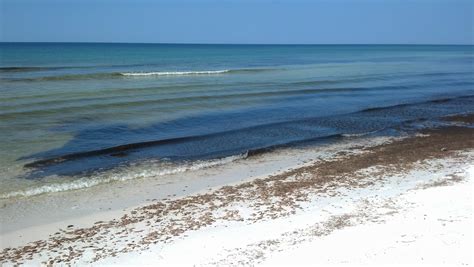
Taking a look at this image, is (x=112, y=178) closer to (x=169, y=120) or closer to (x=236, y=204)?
(x=236, y=204)

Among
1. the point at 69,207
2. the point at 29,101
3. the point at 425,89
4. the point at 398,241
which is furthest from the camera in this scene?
the point at 425,89

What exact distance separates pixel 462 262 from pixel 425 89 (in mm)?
28108

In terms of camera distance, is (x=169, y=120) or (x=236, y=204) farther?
(x=169, y=120)

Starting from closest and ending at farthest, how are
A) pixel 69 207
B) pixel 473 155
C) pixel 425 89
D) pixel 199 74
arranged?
pixel 69 207, pixel 473 155, pixel 425 89, pixel 199 74

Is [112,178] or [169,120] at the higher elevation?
[169,120]

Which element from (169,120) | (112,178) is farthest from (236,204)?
(169,120)

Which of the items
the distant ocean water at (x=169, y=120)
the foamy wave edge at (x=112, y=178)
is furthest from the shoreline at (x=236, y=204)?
the distant ocean water at (x=169, y=120)

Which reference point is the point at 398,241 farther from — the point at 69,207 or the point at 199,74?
the point at 199,74

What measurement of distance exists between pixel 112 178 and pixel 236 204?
3971 millimetres

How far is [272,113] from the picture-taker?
2166 centimetres

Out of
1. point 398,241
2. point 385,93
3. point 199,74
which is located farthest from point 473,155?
point 199,74

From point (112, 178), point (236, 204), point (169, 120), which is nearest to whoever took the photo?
point (236, 204)

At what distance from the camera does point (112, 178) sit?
11.7m

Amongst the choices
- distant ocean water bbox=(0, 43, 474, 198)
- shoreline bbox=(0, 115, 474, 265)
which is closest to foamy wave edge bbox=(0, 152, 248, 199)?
distant ocean water bbox=(0, 43, 474, 198)
